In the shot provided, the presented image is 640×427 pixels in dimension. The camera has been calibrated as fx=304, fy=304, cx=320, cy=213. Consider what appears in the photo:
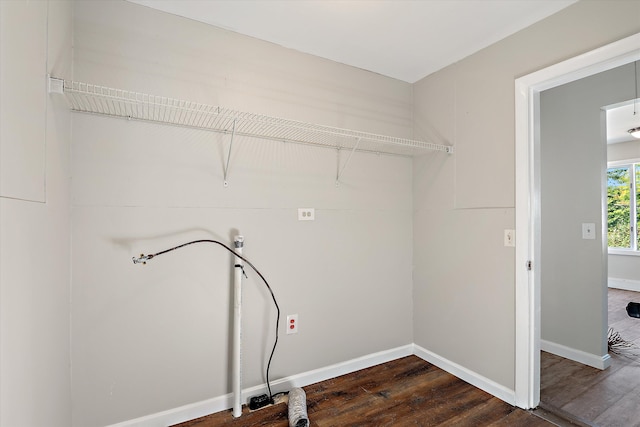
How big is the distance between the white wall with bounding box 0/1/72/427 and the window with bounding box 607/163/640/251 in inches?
299

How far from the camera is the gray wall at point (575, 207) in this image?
2.46 meters

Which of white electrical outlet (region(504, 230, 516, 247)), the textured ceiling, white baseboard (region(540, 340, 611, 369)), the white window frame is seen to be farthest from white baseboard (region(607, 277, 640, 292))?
the textured ceiling

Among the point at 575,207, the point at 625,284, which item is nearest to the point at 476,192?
the point at 575,207

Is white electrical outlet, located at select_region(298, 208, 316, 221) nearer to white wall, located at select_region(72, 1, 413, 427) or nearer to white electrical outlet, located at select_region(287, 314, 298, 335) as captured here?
white wall, located at select_region(72, 1, 413, 427)

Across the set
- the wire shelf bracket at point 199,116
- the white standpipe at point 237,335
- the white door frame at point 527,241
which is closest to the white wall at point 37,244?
the wire shelf bracket at point 199,116

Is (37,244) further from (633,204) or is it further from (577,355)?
(633,204)

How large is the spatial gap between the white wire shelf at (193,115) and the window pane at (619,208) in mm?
5283

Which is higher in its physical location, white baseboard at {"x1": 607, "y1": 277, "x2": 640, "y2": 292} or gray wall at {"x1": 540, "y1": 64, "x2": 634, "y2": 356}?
gray wall at {"x1": 540, "y1": 64, "x2": 634, "y2": 356}

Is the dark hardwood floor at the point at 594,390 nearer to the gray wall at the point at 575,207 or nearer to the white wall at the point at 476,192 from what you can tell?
the gray wall at the point at 575,207

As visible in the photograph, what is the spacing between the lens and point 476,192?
2174mm

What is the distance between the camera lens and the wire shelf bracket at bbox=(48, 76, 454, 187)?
147 centimetres

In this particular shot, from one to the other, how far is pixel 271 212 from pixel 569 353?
2814 millimetres

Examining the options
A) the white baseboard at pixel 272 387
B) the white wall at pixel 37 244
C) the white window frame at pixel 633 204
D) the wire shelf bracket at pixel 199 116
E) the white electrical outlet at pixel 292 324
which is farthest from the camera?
the white window frame at pixel 633 204

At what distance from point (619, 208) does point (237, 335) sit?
692 centimetres
